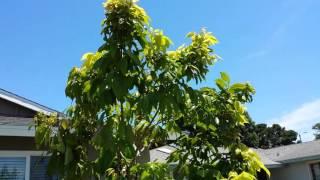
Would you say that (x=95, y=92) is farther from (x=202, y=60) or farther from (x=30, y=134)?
(x=30, y=134)

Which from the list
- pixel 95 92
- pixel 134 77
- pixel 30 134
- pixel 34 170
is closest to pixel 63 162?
pixel 95 92

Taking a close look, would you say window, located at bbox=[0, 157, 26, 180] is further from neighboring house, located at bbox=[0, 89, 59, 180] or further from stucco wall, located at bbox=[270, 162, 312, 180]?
stucco wall, located at bbox=[270, 162, 312, 180]

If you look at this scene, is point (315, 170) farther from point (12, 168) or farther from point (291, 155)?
point (12, 168)

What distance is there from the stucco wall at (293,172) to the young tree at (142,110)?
839 inches

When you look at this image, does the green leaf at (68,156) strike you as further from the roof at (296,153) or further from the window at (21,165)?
the roof at (296,153)

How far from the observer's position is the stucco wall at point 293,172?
2588 centimetres

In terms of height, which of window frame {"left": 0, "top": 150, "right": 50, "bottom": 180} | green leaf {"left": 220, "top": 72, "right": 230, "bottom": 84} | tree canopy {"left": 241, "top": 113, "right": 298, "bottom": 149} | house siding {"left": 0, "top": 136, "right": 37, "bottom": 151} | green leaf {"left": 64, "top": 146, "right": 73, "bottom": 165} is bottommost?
green leaf {"left": 64, "top": 146, "right": 73, "bottom": 165}

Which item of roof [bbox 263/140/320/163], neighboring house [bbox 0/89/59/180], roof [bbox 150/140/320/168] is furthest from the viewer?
roof [bbox 150/140/320/168]

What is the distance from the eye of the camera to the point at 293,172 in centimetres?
2678

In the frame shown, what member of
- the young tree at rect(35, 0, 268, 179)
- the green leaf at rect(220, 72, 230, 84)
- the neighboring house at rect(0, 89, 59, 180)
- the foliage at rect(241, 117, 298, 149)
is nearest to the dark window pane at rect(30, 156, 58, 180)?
the neighboring house at rect(0, 89, 59, 180)

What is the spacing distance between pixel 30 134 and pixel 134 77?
369 centimetres

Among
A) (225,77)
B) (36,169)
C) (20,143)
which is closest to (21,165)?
(36,169)

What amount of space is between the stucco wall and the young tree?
21.3 m

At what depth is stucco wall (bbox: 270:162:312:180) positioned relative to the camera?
84.9 feet
